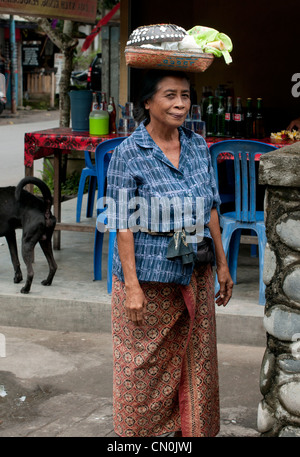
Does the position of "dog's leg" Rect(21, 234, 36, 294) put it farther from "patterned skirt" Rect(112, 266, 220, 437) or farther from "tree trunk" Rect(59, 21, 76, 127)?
"tree trunk" Rect(59, 21, 76, 127)

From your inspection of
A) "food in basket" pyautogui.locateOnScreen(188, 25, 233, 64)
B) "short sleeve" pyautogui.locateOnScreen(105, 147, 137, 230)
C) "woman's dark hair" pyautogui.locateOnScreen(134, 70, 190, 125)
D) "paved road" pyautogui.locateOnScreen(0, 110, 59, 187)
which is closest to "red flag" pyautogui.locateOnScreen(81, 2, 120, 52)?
"paved road" pyautogui.locateOnScreen(0, 110, 59, 187)

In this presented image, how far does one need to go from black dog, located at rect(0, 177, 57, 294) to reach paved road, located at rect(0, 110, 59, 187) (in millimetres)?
5286

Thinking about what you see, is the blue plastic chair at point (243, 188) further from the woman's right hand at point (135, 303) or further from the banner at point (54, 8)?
the woman's right hand at point (135, 303)

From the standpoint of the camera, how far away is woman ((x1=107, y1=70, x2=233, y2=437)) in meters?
3.06

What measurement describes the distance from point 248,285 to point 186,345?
8.57ft

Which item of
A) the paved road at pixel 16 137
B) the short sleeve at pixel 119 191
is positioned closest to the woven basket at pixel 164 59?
the short sleeve at pixel 119 191

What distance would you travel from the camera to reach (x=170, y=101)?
121 inches

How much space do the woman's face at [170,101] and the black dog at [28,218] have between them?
2.56 metres

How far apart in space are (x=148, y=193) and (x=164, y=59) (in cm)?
58

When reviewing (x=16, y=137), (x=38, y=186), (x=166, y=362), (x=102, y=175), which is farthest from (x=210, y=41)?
(x=16, y=137)

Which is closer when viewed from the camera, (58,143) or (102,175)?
(102,175)

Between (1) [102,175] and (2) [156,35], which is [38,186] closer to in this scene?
(1) [102,175]

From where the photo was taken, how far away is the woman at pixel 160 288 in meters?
3.06
